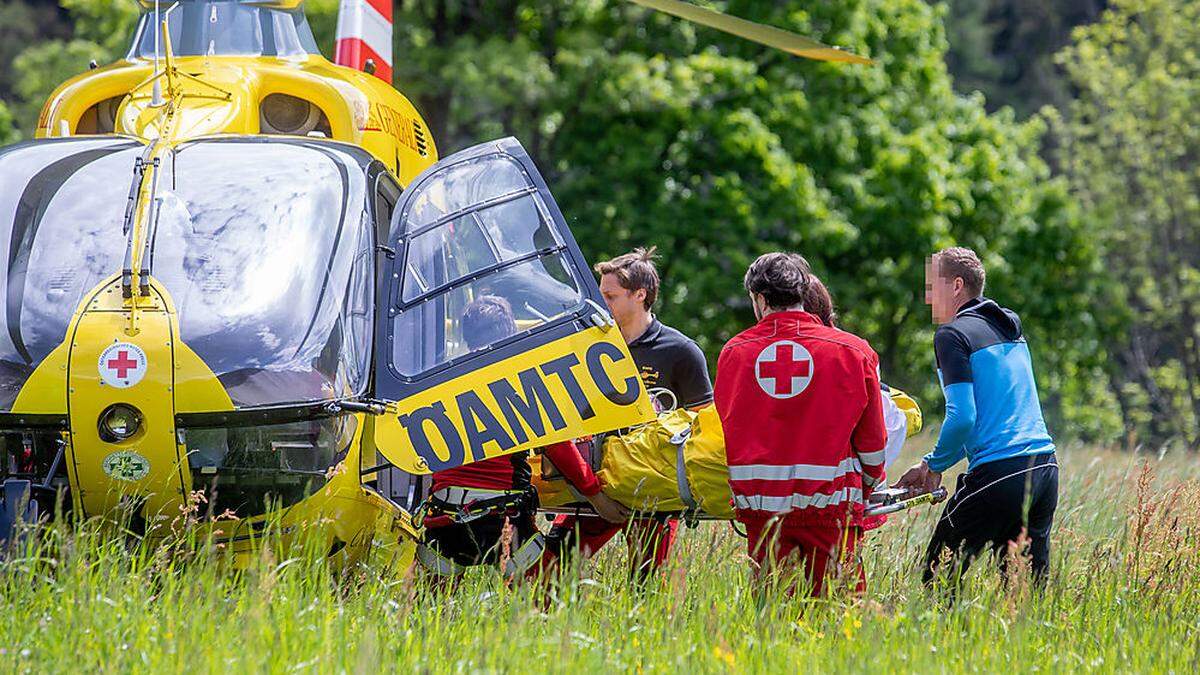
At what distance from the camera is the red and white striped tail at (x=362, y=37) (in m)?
9.00

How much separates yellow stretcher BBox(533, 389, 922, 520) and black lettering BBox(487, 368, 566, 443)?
0.39m

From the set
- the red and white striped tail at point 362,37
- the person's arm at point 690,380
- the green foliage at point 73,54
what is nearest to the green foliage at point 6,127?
the green foliage at point 73,54

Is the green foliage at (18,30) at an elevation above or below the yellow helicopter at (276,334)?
above

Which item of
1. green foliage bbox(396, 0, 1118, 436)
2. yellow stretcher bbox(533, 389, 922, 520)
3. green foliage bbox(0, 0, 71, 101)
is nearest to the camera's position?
yellow stretcher bbox(533, 389, 922, 520)

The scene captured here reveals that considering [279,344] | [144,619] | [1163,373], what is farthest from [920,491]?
[1163,373]

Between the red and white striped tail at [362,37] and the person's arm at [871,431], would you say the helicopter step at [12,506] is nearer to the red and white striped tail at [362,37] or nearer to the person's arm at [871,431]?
the person's arm at [871,431]

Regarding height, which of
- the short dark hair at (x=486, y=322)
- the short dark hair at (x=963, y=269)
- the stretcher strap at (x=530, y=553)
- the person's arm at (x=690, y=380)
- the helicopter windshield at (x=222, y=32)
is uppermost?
the helicopter windshield at (x=222, y=32)

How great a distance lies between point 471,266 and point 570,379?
627 mm

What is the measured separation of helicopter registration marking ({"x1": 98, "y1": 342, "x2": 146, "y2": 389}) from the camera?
16.8 ft

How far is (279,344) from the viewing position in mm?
5344

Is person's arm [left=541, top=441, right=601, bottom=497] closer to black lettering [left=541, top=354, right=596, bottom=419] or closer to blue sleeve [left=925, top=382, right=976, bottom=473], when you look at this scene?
black lettering [left=541, top=354, right=596, bottom=419]

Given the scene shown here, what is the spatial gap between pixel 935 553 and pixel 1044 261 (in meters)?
20.2

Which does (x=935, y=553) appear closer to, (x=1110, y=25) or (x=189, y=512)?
(x=189, y=512)


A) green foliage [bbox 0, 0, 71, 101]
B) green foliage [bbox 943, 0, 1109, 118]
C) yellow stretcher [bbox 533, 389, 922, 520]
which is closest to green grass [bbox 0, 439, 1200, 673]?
yellow stretcher [bbox 533, 389, 922, 520]
